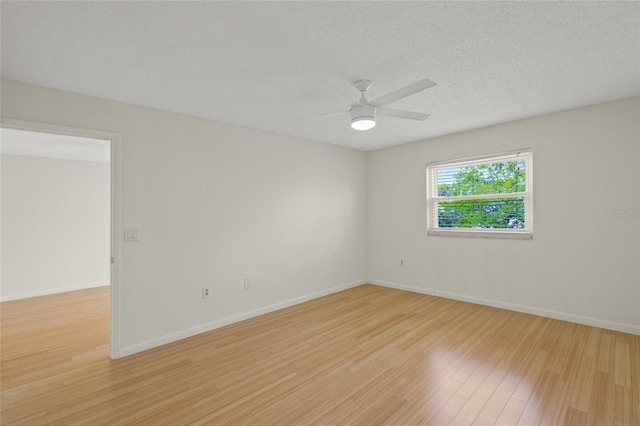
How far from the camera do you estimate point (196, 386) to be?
2322mm

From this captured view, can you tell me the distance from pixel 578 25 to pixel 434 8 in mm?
984

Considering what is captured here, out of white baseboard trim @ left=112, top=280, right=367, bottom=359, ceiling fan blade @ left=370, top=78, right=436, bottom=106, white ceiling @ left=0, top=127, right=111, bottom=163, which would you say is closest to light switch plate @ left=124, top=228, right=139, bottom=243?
white baseboard trim @ left=112, top=280, right=367, bottom=359

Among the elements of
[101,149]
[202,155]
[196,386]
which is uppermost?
[101,149]

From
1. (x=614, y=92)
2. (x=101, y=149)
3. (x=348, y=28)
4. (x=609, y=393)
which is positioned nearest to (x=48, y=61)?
(x=348, y=28)

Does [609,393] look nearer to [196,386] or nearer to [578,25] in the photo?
[578,25]

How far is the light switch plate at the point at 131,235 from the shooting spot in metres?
2.94

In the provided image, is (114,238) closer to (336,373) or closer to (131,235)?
(131,235)

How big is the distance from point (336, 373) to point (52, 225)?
574 cm

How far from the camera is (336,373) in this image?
8.18 feet

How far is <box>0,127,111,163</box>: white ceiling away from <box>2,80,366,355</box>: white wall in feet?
3.32

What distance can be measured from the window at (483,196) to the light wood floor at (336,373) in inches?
47.3

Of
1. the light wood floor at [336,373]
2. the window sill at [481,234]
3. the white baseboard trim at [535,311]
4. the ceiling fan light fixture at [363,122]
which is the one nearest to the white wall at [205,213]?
the light wood floor at [336,373]

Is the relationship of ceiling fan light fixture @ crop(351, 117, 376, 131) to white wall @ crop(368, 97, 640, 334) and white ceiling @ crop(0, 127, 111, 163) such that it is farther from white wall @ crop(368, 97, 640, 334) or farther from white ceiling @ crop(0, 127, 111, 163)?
white ceiling @ crop(0, 127, 111, 163)

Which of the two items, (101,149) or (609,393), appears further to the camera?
(101,149)
